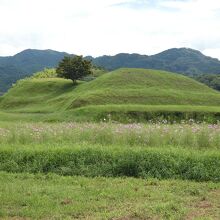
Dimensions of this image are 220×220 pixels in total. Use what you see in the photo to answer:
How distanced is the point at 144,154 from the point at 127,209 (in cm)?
389

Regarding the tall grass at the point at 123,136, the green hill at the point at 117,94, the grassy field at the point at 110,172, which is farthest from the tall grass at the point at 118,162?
the green hill at the point at 117,94

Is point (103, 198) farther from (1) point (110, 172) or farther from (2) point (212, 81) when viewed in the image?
(2) point (212, 81)

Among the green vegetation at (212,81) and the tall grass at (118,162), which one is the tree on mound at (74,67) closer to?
the tall grass at (118,162)

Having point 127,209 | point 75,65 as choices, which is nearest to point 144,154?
point 127,209

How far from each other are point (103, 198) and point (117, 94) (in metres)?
31.0

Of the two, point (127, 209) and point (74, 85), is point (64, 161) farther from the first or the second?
point (74, 85)

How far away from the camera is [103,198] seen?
9.33 meters

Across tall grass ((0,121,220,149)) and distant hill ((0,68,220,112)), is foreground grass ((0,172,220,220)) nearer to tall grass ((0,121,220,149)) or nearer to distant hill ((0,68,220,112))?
tall grass ((0,121,220,149))

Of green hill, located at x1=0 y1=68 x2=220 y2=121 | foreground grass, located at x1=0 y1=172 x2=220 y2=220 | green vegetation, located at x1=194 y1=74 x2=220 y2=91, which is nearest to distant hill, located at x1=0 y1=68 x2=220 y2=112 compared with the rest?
green hill, located at x1=0 y1=68 x2=220 y2=121

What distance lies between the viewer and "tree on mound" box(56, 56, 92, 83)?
175ft

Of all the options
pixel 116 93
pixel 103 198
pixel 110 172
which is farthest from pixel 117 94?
pixel 103 198

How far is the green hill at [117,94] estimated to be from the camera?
123ft

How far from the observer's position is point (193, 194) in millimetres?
9781

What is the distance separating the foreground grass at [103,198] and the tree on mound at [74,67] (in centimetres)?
4233
